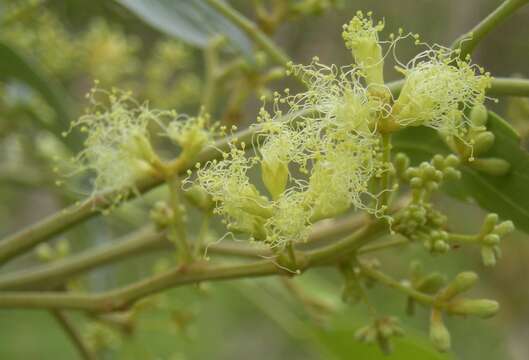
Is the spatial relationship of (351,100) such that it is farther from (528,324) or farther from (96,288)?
(528,324)

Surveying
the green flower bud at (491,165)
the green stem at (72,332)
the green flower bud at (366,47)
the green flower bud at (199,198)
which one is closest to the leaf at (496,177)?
the green flower bud at (491,165)

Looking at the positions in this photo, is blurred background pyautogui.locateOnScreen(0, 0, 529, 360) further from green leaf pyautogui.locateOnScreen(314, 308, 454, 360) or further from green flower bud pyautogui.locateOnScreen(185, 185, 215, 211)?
green flower bud pyautogui.locateOnScreen(185, 185, 215, 211)

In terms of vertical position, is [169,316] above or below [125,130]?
below

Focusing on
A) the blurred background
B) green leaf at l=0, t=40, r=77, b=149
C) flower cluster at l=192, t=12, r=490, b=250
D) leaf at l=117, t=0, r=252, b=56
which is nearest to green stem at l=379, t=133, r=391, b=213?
flower cluster at l=192, t=12, r=490, b=250

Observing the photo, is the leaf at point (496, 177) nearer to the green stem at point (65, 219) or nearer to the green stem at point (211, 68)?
the green stem at point (65, 219)

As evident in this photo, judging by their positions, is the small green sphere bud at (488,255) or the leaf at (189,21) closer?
the small green sphere bud at (488,255)

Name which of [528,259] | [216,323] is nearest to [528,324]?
[528,259]

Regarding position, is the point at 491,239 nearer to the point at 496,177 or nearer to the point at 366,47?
the point at 496,177
